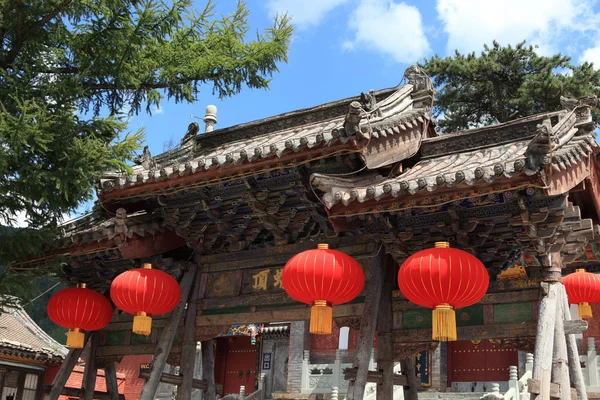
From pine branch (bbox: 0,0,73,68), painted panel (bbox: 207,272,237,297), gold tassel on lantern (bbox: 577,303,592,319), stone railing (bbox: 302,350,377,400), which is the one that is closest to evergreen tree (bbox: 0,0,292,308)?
pine branch (bbox: 0,0,73,68)

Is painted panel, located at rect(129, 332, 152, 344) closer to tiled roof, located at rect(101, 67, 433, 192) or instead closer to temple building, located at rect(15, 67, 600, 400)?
temple building, located at rect(15, 67, 600, 400)

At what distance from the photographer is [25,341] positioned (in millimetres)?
15789

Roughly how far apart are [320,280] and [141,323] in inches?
96.7

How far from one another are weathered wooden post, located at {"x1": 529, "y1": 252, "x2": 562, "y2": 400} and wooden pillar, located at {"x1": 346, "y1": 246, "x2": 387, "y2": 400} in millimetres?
1620

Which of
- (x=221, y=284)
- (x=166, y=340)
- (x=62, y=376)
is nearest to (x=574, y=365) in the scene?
(x=221, y=284)

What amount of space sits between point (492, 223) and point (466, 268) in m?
0.63

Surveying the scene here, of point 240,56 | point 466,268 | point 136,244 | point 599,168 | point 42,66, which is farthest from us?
point 240,56

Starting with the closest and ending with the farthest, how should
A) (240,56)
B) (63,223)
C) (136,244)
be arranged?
(136,244) → (63,223) → (240,56)

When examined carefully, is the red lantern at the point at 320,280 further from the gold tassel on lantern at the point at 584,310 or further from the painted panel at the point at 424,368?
the painted panel at the point at 424,368

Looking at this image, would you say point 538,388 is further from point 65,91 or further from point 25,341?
point 25,341

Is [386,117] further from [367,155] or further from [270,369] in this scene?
[270,369]

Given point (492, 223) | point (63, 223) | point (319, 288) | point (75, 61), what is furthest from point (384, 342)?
point (75, 61)

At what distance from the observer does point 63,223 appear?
9.38 m

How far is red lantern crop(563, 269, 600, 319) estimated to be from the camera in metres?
7.96
